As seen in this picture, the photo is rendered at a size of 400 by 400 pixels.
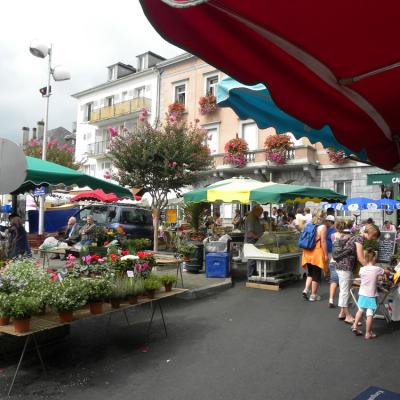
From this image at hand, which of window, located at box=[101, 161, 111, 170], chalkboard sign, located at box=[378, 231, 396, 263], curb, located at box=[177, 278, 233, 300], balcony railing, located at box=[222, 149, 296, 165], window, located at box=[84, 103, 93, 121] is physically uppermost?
window, located at box=[84, 103, 93, 121]

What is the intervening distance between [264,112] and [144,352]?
3419 millimetres

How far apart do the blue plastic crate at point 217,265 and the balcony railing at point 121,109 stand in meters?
22.1

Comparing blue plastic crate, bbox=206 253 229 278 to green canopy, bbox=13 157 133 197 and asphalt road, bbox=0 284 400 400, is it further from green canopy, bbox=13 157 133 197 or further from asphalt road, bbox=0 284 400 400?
green canopy, bbox=13 157 133 197

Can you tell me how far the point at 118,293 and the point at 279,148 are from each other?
1925cm

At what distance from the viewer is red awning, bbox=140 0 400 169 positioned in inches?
62.2

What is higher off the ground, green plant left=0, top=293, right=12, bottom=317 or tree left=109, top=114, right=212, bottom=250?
tree left=109, top=114, right=212, bottom=250

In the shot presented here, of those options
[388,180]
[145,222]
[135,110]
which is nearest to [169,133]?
[145,222]

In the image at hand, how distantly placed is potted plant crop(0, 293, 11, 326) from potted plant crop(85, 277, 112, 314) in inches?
33.7

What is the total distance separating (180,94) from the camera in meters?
29.4

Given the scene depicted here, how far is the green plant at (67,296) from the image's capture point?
4.36 meters

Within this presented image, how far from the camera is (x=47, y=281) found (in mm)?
4668

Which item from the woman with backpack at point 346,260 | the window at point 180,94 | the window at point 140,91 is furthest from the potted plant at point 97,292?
the window at point 140,91

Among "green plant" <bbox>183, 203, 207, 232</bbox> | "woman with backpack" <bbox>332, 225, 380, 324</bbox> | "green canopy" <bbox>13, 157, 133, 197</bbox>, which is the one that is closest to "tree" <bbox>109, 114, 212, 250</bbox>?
"green plant" <bbox>183, 203, 207, 232</bbox>

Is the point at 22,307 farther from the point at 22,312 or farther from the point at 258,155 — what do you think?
the point at 258,155
